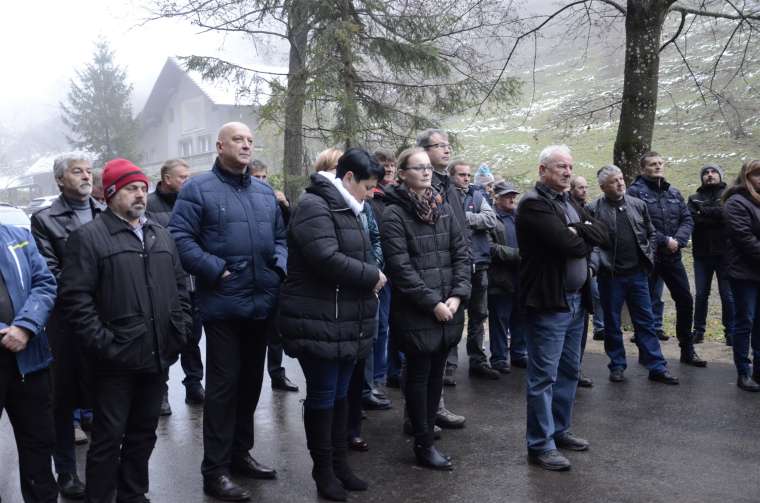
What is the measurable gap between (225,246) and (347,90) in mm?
8650

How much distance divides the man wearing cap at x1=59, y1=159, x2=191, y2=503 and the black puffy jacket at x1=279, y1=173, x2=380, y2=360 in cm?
68

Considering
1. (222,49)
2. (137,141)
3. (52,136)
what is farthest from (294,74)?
(52,136)

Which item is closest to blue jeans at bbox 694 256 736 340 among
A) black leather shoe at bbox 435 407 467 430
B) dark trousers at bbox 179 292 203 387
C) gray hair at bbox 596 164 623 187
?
gray hair at bbox 596 164 623 187

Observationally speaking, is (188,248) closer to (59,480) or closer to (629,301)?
(59,480)

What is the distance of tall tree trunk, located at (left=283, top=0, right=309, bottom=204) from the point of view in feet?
42.1

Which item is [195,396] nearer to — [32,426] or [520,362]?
[32,426]

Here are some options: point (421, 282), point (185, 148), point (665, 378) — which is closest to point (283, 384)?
point (421, 282)

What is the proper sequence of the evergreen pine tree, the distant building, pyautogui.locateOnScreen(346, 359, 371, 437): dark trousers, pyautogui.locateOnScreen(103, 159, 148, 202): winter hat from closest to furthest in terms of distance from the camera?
pyautogui.locateOnScreen(103, 159, 148, 202): winter hat
pyautogui.locateOnScreen(346, 359, 371, 437): dark trousers
the distant building
the evergreen pine tree

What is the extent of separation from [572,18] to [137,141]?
40.6 m

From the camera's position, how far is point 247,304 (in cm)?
477

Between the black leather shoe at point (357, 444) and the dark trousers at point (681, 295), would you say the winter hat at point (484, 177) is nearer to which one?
the dark trousers at point (681, 295)

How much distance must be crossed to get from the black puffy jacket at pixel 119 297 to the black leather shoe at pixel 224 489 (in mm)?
929

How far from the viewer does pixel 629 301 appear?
25.0 feet

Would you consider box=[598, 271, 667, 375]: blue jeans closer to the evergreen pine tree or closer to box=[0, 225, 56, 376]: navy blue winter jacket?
box=[0, 225, 56, 376]: navy blue winter jacket
